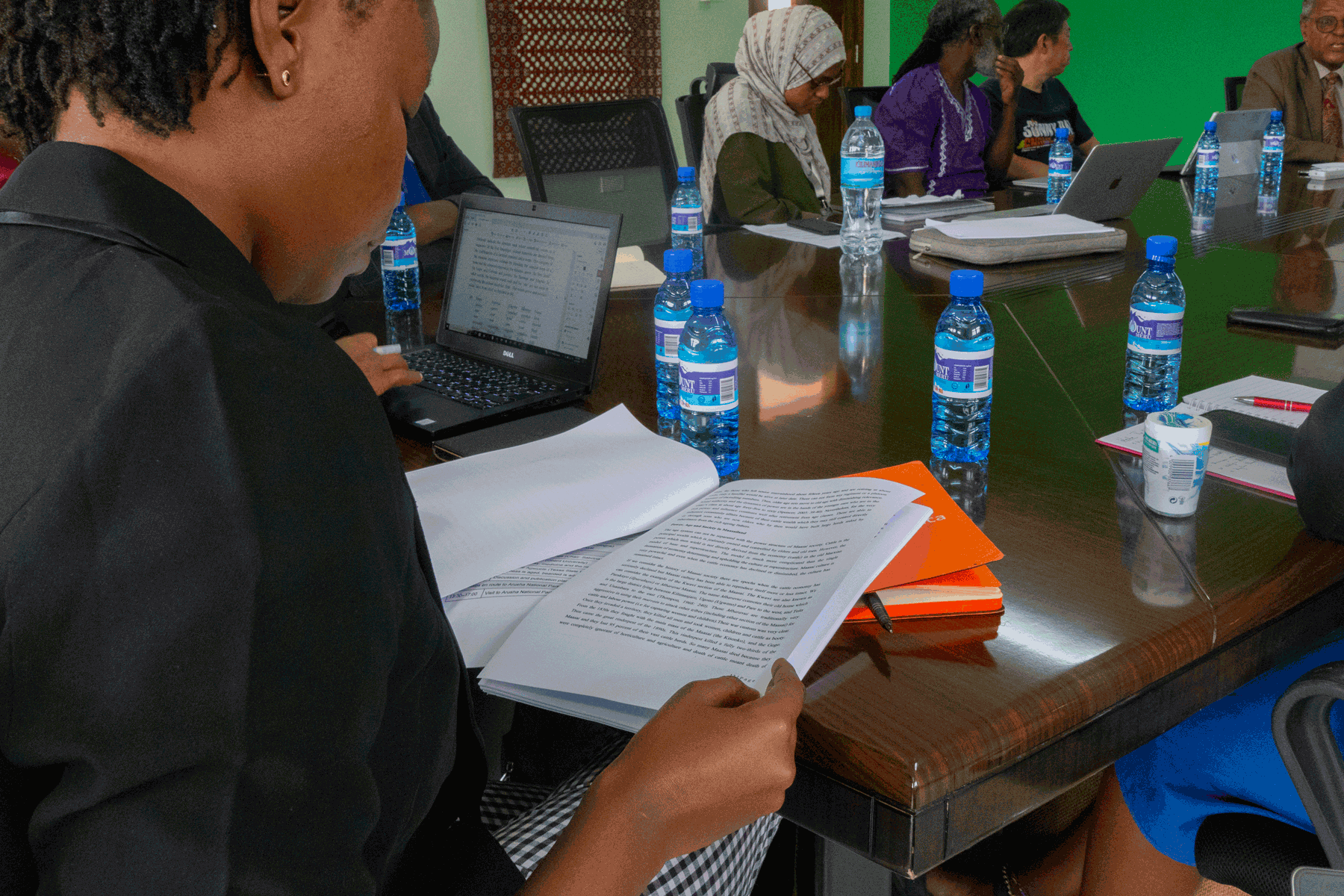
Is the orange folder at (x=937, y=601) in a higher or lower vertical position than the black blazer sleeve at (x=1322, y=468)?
lower

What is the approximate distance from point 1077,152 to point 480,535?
3.85 meters

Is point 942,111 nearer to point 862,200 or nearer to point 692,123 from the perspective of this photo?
point 692,123

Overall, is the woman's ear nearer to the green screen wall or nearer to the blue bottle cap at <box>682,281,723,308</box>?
the blue bottle cap at <box>682,281,723,308</box>

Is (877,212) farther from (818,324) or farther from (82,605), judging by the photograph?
(82,605)

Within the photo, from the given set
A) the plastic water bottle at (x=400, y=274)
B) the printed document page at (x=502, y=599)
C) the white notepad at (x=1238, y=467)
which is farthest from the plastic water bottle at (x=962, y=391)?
the plastic water bottle at (x=400, y=274)

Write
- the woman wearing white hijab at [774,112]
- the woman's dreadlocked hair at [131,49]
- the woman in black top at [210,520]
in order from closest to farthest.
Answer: the woman in black top at [210,520], the woman's dreadlocked hair at [131,49], the woman wearing white hijab at [774,112]

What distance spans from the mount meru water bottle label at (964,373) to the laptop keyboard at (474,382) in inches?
18.6

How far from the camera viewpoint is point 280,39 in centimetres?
50

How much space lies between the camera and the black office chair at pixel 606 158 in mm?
2555

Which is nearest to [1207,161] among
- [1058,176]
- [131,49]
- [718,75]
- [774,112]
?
[1058,176]

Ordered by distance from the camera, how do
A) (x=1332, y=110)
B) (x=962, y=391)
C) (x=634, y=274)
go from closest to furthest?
(x=962, y=391)
(x=634, y=274)
(x=1332, y=110)

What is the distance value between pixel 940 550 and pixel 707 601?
19cm

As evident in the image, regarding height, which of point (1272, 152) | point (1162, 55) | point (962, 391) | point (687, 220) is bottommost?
point (962, 391)

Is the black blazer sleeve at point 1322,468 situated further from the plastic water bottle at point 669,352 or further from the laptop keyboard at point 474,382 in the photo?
the laptop keyboard at point 474,382
